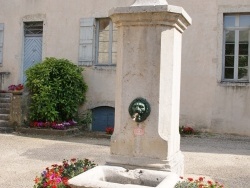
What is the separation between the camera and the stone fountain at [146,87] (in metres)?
3.90

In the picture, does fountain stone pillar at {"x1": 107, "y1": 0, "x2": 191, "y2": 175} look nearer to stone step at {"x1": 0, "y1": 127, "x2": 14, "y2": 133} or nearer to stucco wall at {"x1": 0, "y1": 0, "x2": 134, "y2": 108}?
stone step at {"x1": 0, "y1": 127, "x2": 14, "y2": 133}

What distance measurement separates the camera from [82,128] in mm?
11375

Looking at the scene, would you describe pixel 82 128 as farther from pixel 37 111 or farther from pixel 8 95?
pixel 8 95

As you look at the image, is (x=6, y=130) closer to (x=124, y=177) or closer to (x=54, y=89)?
(x=54, y=89)

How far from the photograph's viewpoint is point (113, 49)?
11562 mm

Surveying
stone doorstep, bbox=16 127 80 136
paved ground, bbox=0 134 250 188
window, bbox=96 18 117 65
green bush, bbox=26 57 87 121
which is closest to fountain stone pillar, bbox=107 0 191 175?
paved ground, bbox=0 134 250 188

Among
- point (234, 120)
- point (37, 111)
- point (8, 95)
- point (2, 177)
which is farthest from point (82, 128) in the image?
point (2, 177)

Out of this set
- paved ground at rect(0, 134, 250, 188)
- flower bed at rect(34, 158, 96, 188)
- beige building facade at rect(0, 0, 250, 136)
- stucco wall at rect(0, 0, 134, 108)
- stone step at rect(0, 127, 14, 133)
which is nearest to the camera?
flower bed at rect(34, 158, 96, 188)

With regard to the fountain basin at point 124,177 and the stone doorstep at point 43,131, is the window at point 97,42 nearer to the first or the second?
the stone doorstep at point 43,131

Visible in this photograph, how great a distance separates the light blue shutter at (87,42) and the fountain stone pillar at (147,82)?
756 centimetres

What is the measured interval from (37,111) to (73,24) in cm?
312

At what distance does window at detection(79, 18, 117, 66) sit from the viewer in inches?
456

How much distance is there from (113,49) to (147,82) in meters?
7.73

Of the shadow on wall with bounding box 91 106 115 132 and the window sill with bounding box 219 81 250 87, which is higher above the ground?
the window sill with bounding box 219 81 250 87
